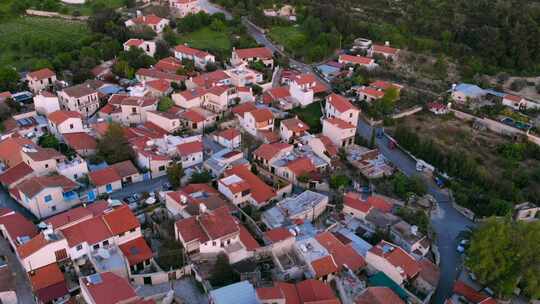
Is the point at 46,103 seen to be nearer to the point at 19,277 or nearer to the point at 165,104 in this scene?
the point at 165,104

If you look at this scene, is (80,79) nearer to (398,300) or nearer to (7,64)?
(7,64)

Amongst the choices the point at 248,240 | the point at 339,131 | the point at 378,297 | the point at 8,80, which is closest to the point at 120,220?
the point at 248,240

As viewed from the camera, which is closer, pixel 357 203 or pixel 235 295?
pixel 235 295

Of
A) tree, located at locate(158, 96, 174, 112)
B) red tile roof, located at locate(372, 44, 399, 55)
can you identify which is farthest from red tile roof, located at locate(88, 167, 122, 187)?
red tile roof, located at locate(372, 44, 399, 55)

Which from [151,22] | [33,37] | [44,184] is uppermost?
[151,22]

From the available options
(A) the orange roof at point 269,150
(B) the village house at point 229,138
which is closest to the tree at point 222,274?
(A) the orange roof at point 269,150

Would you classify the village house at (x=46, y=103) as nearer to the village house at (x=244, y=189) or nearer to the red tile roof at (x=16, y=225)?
the red tile roof at (x=16, y=225)

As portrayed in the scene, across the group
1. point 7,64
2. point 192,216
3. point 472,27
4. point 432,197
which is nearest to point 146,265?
point 192,216
